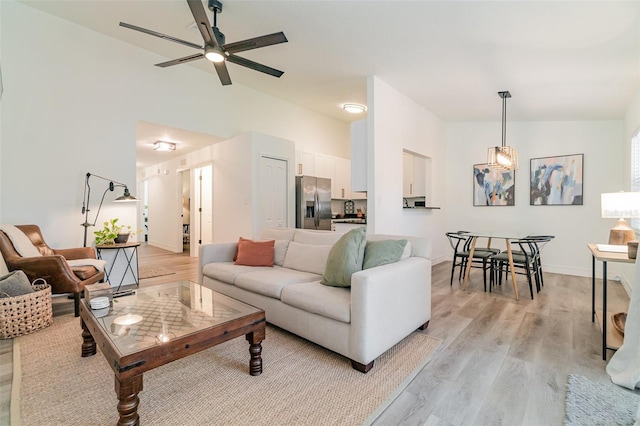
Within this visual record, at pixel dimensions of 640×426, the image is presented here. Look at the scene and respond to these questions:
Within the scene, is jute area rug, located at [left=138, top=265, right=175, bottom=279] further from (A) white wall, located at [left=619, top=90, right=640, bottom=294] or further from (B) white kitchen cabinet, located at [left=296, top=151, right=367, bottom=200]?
(A) white wall, located at [left=619, top=90, right=640, bottom=294]

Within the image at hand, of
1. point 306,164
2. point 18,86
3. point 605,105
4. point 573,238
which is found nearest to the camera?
point 18,86

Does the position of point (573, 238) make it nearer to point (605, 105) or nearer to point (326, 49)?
point (605, 105)

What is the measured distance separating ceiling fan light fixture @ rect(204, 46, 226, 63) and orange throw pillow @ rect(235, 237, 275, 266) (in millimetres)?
1975

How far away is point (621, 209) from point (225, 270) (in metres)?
3.72

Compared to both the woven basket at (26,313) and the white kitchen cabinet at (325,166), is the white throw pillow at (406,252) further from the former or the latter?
the white kitchen cabinet at (325,166)

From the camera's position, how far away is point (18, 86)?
3361 mm

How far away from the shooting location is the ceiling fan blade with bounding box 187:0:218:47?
7.16ft

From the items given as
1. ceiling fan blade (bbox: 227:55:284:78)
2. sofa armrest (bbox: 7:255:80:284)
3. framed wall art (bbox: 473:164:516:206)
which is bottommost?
sofa armrest (bbox: 7:255:80:284)

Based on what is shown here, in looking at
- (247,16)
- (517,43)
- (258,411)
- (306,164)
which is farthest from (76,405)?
(306,164)

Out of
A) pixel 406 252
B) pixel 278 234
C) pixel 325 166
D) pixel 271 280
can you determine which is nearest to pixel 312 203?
pixel 325 166

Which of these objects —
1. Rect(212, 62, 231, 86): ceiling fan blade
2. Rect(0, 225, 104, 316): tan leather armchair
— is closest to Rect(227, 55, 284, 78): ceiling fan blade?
Rect(212, 62, 231, 86): ceiling fan blade

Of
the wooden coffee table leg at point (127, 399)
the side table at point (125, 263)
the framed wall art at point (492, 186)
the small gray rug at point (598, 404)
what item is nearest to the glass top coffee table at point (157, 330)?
the wooden coffee table leg at point (127, 399)

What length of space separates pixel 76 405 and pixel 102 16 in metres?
4.06

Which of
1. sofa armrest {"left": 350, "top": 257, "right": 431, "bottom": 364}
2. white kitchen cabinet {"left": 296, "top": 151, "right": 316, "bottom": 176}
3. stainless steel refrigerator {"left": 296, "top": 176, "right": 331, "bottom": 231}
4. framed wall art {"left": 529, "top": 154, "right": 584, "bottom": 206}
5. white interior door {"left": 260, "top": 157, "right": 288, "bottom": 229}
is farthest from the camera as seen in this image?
white kitchen cabinet {"left": 296, "top": 151, "right": 316, "bottom": 176}
